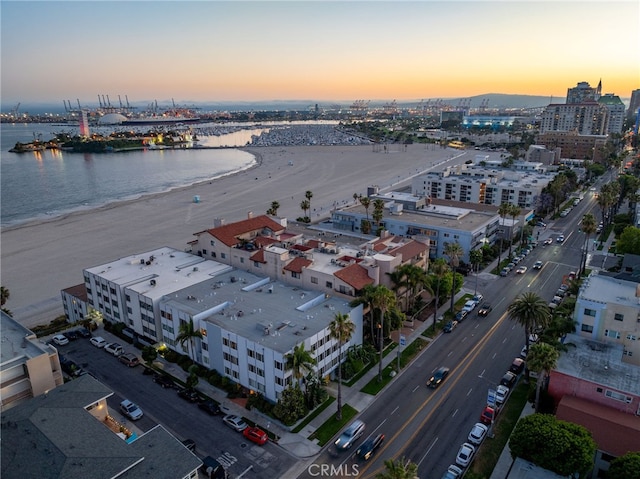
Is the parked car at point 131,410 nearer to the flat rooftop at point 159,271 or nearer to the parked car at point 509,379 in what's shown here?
the flat rooftop at point 159,271

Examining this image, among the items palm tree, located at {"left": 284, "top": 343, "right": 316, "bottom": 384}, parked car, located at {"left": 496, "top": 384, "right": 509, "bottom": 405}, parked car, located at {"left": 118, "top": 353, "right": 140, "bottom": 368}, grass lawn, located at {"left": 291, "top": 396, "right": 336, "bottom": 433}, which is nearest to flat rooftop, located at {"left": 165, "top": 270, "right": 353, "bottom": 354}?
palm tree, located at {"left": 284, "top": 343, "right": 316, "bottom": 384}

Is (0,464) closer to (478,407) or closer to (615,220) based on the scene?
(478,407)

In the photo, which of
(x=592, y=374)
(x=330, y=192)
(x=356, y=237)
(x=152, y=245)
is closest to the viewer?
(x=592, y=374)

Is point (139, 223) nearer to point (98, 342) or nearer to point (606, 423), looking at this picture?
point (98, 342)

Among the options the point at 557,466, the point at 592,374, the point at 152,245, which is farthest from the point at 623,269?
the point at 152,245

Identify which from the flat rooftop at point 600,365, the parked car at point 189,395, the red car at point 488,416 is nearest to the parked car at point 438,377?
the red car at point 488,416

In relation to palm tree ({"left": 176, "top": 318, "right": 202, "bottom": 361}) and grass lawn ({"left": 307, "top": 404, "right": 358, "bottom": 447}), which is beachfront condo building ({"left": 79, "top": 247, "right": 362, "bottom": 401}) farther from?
grass lawn ({"left": 307, "top": 404, "right": 358, "bottom": 447})
